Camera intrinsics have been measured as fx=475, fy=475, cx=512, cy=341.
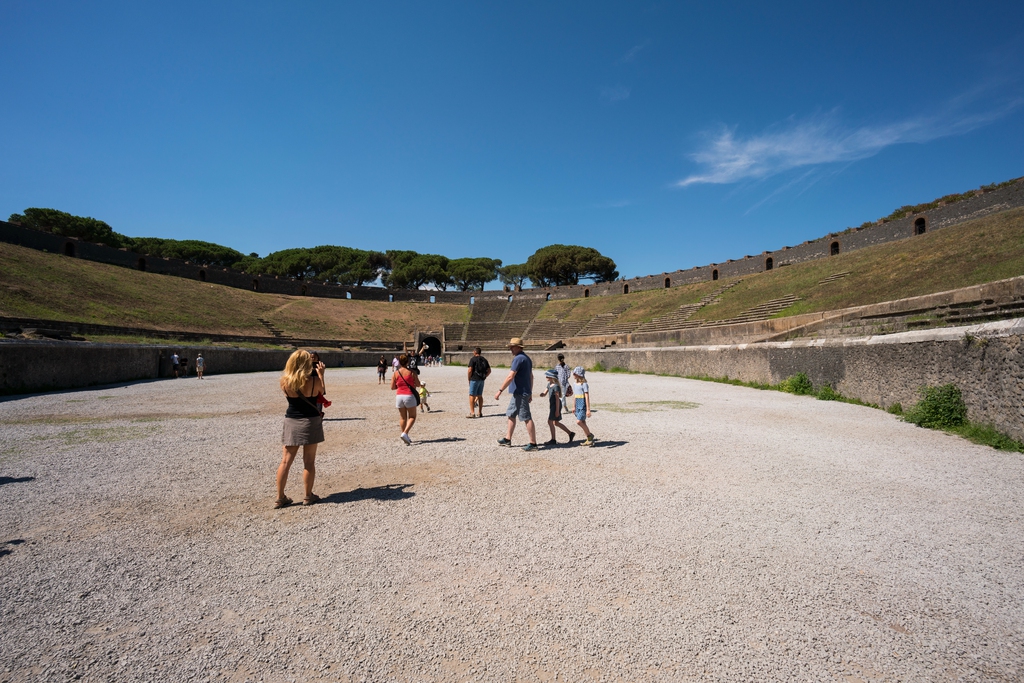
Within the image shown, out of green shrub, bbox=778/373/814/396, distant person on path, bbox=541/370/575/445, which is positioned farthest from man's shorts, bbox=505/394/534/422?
green shrub, bbox=778/373/814/396

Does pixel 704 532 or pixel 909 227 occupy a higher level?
pixel 909 227

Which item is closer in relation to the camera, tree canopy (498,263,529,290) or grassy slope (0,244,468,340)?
grassy slope (0,244,468,340)

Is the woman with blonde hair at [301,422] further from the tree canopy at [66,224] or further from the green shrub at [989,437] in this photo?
the tree canopy at [66,224]

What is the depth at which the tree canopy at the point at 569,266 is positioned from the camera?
79.0 metres

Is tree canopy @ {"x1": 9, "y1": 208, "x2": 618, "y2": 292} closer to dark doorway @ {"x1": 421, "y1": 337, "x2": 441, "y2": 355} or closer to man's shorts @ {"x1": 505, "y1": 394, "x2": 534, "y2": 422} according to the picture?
dark doorway @ {"x1": 421, "y1": 337, "x2": 441, "y2": 355}

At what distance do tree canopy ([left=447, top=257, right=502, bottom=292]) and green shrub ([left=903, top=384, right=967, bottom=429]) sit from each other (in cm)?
7959

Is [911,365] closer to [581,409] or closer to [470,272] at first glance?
[581,409]

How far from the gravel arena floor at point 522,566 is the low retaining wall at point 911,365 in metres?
0.90

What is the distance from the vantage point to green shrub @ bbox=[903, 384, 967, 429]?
23.2 feet

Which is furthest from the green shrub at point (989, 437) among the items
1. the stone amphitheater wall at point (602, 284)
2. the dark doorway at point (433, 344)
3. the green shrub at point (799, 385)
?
the dark doorway at point (433, 344)

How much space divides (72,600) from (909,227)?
4038 centimetres

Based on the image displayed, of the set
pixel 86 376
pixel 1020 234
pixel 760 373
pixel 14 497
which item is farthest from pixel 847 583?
pixel 1020 234

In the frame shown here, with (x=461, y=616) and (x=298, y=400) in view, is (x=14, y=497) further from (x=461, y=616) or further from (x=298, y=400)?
(x=461, y=616)

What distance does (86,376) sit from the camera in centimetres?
1553
